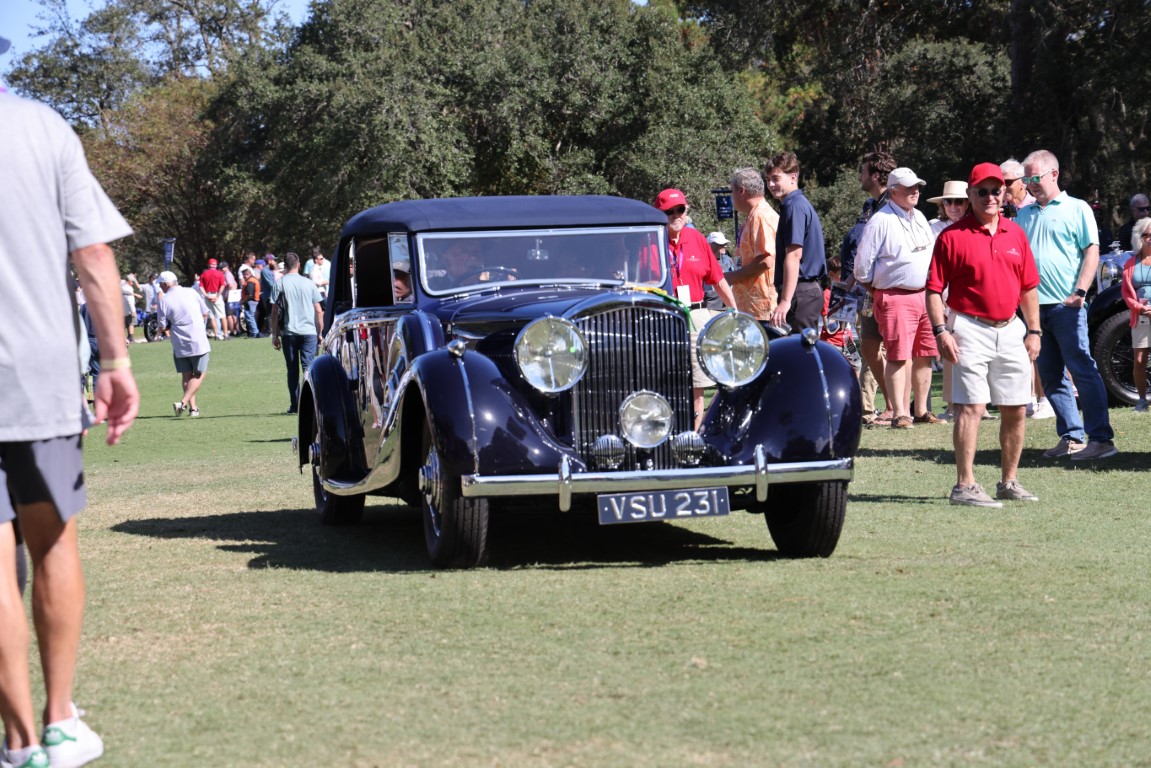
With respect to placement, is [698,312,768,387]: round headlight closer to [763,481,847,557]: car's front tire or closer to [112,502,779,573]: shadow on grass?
[763,481,847,557]: car's front tire

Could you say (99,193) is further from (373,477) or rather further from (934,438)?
(934,438)

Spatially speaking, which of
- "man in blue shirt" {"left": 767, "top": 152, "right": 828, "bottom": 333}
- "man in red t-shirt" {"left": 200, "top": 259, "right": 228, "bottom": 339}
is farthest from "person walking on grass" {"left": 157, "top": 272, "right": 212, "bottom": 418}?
"man in red t-shirt" {"left": 200, "top": 259, "right": 228, "bottom": 339}

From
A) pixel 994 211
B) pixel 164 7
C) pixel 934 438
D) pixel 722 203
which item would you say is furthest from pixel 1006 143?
pixel 164 7

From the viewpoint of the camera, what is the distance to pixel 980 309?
8.53 m

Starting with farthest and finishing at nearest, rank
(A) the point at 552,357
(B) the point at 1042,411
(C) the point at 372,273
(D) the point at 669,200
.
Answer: (B) the point at 1042,411 → (D) the point at 669,200 → (C) the point at 372,273 → (A) the point at 552,357

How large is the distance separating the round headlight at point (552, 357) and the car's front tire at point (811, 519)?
1.19m

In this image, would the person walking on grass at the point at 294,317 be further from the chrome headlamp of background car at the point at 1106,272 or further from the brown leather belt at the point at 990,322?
the brown leather belt at the point at 990,322

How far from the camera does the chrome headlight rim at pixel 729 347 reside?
7.09 metres

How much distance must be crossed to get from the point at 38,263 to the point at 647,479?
328 cm

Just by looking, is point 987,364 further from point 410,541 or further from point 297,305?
point 297,305

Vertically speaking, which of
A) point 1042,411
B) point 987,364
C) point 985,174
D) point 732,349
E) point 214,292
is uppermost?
point 985,174

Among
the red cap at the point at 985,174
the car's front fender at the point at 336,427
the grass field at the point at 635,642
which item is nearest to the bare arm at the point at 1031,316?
the red cap at the point at 985,174

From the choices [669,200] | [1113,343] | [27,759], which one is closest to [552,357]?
[27,759]

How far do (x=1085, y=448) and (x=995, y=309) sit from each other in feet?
8.36
